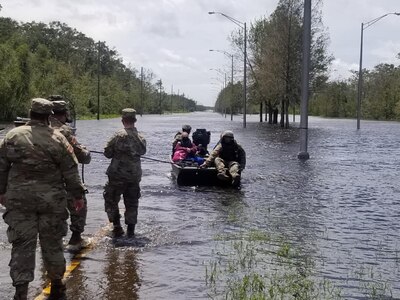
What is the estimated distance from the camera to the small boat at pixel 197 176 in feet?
51.1

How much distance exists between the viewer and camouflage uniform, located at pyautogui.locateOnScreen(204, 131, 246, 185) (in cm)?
1518

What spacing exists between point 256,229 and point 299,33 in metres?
47.6

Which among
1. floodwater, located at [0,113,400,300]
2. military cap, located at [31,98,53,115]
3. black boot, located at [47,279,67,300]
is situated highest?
military cap, located at [31,98,53,115]

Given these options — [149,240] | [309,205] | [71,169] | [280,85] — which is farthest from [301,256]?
[280,85]

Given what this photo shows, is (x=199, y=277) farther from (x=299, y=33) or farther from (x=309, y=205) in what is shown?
(x=299, y=33)

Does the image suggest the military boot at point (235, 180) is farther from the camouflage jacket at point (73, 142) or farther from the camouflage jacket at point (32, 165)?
the camouflage jacket at point (32, 165)

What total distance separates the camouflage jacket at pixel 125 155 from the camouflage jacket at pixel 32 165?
300 centimetres

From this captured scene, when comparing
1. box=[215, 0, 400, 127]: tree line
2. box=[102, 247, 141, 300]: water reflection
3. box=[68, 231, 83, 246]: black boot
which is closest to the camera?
box=[102, 247, 141, 300]: water reflection

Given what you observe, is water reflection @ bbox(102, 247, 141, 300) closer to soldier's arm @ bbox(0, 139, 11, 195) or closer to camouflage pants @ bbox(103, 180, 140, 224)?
camouflage pants @ bbox(103, 180, 140, 224)

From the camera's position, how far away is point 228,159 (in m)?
15.6

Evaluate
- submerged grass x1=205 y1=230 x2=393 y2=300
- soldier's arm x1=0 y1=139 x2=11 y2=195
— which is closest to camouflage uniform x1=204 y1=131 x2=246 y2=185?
submerged grass x1=205 y1=230 x2=393 y2=300

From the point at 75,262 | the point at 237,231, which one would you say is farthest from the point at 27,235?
the point at 237,231

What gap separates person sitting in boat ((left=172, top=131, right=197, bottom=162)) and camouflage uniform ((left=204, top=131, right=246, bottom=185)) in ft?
6.08

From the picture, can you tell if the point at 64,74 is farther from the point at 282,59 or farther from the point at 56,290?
the point at 56,290
